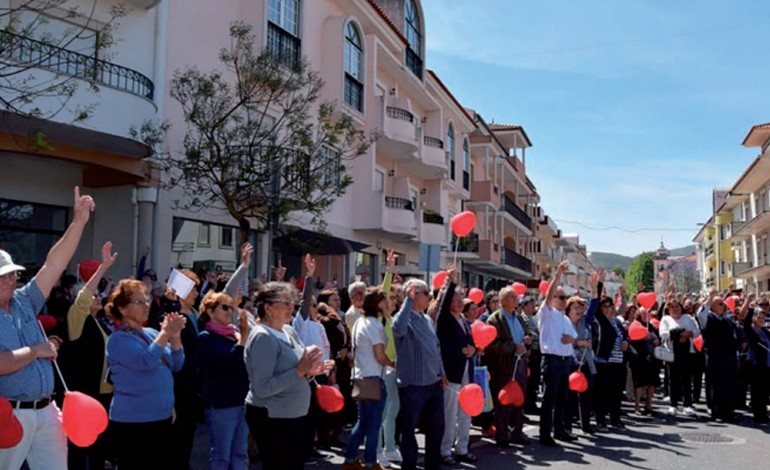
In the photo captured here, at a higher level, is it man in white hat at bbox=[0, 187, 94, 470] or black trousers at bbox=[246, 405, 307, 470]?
man in white hat at bbox=[0, 187, 94, 470]

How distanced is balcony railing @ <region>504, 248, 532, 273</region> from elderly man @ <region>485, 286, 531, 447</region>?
1300 inches

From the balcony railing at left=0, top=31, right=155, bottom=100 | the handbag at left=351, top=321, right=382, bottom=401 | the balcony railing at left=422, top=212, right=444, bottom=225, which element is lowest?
the handbag at left=351, top=321, right=382, bottom=401

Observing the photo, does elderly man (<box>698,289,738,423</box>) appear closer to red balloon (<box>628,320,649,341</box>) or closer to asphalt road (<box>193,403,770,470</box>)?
asphalt road (<box>193,403,770,470</box>)

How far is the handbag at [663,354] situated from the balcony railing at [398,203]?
1291 cm

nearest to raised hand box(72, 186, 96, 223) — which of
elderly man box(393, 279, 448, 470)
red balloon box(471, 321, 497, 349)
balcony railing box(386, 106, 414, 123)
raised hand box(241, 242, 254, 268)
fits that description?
raised hand box(241, 242, 254, 268)

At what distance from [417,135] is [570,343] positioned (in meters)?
17.9

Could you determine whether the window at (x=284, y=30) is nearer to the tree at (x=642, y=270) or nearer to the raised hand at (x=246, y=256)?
the raised hand at (x=246, y=256)

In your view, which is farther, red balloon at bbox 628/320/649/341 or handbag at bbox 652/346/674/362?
handbag at bbox 652/346/674/362

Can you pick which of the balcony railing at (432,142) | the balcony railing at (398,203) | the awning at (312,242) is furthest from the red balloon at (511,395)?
the balcony railing at (432,142)

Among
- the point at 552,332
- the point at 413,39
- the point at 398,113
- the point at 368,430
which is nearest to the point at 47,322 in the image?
the point at 368,430

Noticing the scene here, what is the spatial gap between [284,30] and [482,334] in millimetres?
12745

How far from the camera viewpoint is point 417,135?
26531mm

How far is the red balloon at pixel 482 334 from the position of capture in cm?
866

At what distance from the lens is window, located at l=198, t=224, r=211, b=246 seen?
16.6 metres
